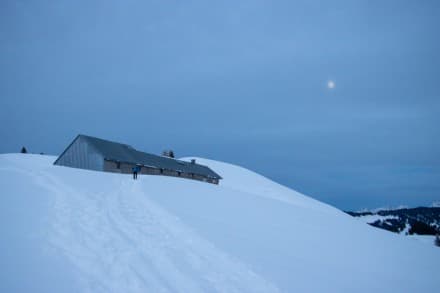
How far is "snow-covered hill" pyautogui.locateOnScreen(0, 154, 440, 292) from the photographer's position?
550 cm

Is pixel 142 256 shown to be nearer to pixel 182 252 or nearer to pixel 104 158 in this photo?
pixel 182 252

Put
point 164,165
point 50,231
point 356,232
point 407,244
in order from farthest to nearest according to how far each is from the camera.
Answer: point 164,165, point 356,232, point 407,244, point 50,231

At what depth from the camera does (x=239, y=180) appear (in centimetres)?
7238

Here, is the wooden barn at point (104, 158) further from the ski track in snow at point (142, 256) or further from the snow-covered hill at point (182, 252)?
the ski track in snow at point (142, 256)

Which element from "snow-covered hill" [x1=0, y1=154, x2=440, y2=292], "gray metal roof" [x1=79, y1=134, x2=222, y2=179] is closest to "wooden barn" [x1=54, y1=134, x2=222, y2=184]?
"gray metal roof" [x1=79, y1=134, x2=222, y2=179]

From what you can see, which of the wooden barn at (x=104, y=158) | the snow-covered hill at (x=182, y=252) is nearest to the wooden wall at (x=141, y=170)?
the wooden barn at (x=104, y=158)

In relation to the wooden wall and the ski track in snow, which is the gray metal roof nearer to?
the wooden wall

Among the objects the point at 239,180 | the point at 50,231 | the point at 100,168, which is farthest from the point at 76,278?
the point at 239,180

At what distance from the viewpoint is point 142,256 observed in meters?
6.74

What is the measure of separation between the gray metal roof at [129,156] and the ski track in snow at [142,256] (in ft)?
94.9

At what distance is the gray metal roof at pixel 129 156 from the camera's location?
37.7 metres

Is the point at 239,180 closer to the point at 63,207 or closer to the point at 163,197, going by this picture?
the point at 163,197

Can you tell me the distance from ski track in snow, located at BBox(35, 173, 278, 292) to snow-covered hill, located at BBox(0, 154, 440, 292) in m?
0.02

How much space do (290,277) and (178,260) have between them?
2.95m
